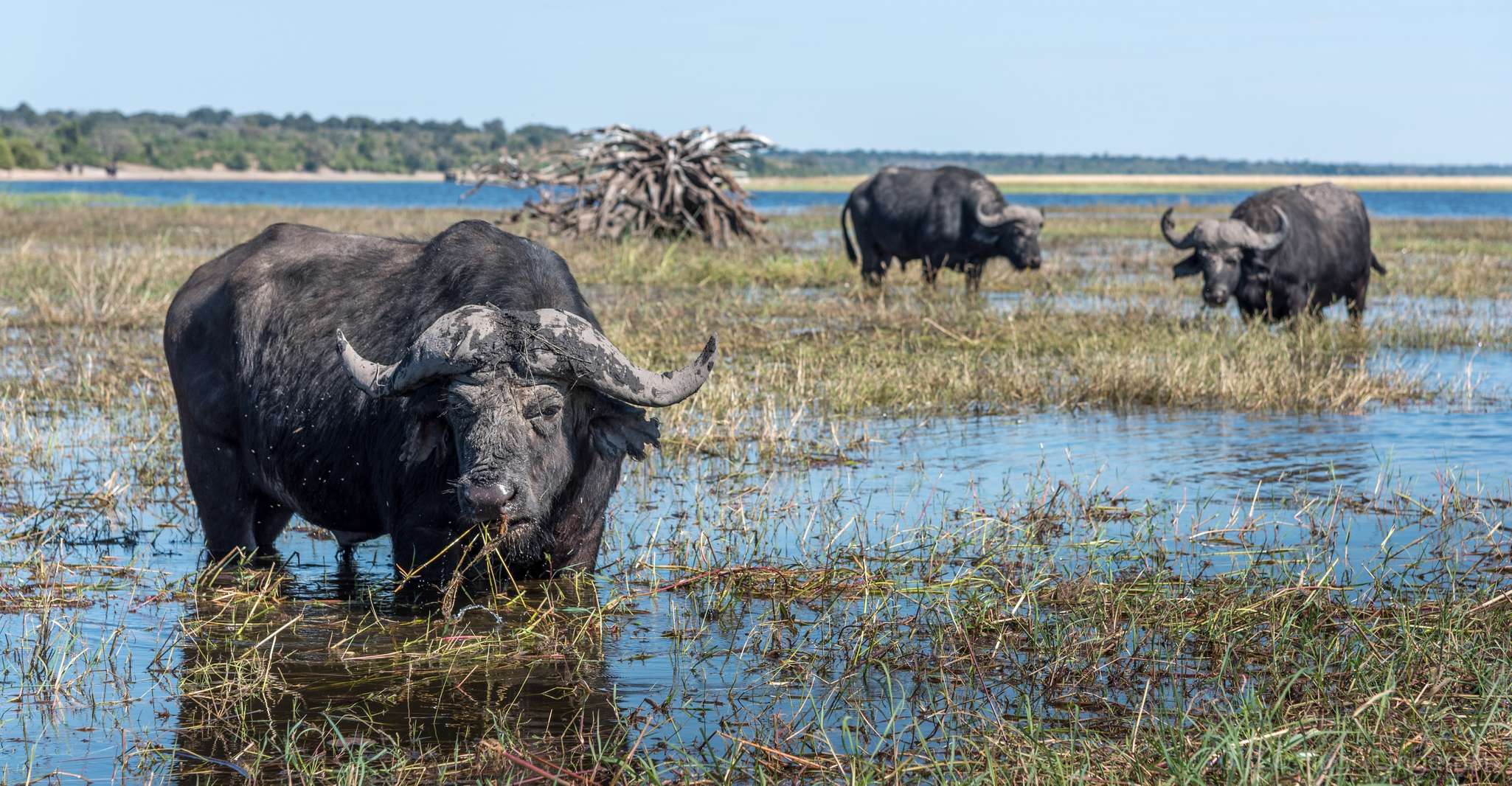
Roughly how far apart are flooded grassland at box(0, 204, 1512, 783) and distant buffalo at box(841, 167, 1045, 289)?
20.4 ft

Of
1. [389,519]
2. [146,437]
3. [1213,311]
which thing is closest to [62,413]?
[146,437]

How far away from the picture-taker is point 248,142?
12812 centimetres

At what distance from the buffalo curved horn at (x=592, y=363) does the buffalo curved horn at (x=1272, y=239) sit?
905 cm

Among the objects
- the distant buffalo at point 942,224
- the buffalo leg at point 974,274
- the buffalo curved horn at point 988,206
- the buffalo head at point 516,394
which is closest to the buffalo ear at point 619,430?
the buffalo head at point 516,394

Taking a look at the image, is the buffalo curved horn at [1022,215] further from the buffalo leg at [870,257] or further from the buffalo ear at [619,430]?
the buffalo ear at [619,430]

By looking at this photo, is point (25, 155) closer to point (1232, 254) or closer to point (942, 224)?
point (942, 224)

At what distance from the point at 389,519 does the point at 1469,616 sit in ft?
11.2

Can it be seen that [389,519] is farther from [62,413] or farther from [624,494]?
[62,413]

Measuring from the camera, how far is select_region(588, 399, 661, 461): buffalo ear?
15.3 ft

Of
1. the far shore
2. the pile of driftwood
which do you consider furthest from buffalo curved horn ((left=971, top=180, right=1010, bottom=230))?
the far shore

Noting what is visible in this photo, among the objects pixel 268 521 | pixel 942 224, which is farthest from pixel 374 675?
pixel 942 224

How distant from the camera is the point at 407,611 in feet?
16.3

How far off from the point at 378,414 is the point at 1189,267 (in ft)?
31.9

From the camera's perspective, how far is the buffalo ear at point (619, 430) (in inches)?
183
